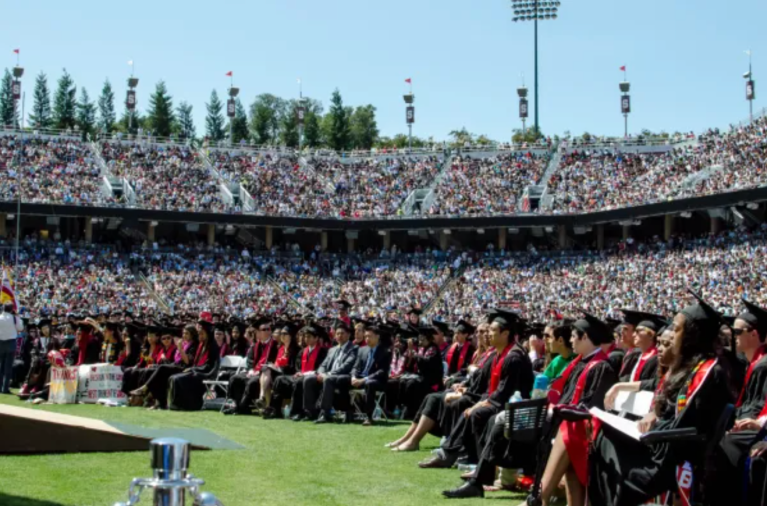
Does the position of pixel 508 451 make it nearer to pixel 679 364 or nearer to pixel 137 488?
pixel 679 364

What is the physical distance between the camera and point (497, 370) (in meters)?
10.8

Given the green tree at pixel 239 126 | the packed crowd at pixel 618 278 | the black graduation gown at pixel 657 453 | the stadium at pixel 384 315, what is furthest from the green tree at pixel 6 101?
the black graduation gown at pixel 657 453

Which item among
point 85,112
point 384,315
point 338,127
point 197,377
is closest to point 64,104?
point 85,112

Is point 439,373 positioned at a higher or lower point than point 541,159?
lower

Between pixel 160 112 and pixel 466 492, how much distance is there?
9273 cm

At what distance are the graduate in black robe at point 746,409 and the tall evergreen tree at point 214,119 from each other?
97.4 meters

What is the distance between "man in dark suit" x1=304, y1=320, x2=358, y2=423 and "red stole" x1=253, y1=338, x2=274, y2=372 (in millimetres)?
2052

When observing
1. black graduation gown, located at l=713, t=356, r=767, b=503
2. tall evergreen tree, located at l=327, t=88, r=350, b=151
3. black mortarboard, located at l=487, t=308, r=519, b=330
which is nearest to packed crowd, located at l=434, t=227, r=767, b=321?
black mortarboard, located at l=487, t=308, r=519, b=330

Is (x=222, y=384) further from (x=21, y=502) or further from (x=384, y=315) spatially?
(x=384, y=315)

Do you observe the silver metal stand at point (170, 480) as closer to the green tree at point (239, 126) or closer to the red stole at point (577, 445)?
the red stole at point (577, 445)

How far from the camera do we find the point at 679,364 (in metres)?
6.61

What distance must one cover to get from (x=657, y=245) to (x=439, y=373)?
31.9m

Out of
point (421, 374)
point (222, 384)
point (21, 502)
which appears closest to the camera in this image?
point (21, 502)

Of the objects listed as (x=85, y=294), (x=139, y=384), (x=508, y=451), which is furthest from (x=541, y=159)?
(x=508, y=451)
